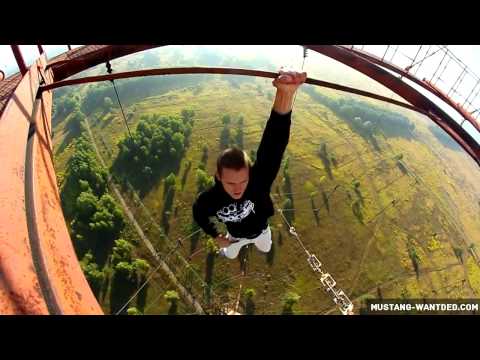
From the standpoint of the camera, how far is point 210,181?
6575 cm

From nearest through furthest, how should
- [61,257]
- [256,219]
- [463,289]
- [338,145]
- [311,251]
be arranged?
1. [61,257]
2. [256,219]
3. [311,251]
4. [463,289]
5. [338,145]

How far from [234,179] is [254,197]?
952mm

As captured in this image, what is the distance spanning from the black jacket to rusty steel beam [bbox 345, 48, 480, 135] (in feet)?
26.0

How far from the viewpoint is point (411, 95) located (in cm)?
960

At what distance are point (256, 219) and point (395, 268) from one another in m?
62.1

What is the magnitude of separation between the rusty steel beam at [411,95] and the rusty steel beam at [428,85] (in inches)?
19.3

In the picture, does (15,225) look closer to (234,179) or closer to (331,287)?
(234,179)

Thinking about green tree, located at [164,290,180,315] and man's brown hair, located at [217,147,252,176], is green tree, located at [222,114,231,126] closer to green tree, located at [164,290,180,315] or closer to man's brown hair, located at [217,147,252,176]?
green tree, located at [164,290,180,315]

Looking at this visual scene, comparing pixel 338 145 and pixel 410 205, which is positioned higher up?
pixel 338 145

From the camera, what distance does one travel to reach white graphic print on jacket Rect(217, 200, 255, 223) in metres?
4.89

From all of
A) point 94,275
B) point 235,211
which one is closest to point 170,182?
point 94,275

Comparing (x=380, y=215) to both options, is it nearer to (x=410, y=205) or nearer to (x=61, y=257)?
(x=410, y=205)

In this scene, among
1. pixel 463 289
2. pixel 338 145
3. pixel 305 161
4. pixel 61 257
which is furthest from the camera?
pixel 338 145

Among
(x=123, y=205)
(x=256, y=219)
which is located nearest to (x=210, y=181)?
(x=123, y=205)
